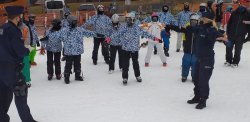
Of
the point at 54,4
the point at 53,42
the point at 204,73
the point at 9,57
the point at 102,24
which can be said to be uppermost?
the point at 54,4

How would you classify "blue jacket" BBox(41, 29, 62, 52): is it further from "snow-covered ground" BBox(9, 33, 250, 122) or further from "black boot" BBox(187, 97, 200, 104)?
"black boot" BBox(187, 97, 200, 104)

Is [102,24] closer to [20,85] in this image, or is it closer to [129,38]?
[129,38]

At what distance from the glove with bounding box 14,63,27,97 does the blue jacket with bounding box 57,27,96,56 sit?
3633 mm

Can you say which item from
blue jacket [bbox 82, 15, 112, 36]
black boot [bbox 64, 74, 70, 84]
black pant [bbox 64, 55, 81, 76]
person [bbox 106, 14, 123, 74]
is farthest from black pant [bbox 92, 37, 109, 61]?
black boot [bbox 64, 74, 70, 84]

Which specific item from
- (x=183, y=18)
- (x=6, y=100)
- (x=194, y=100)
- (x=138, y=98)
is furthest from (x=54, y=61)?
(x=183, y=18)

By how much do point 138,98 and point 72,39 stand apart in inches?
94.8

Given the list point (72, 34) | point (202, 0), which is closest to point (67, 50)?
point (72, 34)

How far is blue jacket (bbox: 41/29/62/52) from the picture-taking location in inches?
388

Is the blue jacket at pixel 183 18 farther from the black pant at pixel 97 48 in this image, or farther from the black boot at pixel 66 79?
the black boot at pixel 66 79

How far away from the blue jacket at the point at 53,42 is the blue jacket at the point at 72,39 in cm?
16

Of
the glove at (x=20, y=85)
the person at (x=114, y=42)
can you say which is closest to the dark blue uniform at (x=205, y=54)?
the glove at (x=20, y=85)

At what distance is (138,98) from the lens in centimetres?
840

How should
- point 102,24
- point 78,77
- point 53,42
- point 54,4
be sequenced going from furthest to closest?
point 54,4, point 102,24, point 78,77, point 53,42

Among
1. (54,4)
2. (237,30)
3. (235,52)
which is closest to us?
(237,30)
